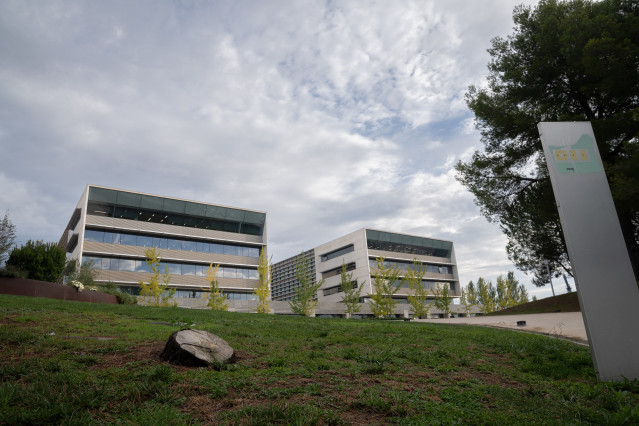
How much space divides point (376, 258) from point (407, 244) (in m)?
11.1

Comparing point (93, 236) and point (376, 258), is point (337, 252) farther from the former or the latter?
point (93, 236)

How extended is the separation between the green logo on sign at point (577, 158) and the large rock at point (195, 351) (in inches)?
301

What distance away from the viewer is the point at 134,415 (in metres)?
4.25

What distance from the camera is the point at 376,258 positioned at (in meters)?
64.5

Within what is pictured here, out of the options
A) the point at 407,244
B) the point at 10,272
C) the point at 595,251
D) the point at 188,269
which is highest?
the point at 407,244

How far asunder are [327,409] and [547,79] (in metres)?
21.9

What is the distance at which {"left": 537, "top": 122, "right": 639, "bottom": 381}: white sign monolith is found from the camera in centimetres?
680

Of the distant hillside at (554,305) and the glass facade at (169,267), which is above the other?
the glass facade at (169,267)

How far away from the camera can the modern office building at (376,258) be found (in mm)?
66438

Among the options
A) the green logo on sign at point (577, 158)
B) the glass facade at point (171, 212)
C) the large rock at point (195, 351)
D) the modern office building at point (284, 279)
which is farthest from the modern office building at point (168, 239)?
the green logo on sign at point (577, 158)

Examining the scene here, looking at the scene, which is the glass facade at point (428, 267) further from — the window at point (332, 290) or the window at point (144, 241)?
the window at point (144, 241)

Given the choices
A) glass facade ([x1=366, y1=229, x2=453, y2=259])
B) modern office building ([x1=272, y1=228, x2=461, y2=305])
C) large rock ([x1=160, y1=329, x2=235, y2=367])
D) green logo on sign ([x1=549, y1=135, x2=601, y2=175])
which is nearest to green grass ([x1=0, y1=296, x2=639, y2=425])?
large rock ([x1=160, y1=329, x2=235, y2=367])

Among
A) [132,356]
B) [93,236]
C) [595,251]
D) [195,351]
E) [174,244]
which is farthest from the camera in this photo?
[174,244]

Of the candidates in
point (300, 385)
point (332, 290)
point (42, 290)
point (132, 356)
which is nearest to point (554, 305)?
point (300, 385)
